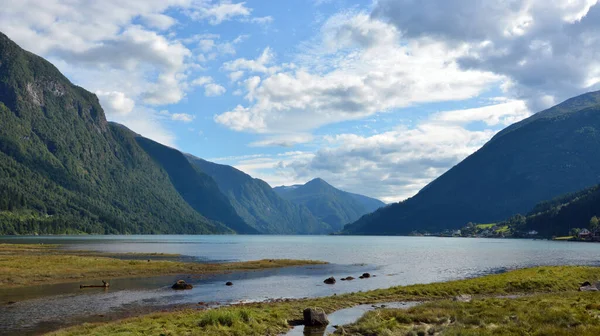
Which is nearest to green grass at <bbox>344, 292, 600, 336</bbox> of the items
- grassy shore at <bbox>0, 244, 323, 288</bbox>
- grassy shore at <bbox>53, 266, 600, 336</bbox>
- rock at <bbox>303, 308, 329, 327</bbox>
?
grassy shore at <bbox>53, 266, 600, 336</bbox>

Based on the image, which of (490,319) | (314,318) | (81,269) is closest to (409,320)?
(490,319)

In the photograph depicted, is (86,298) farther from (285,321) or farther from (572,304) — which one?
(572,304)

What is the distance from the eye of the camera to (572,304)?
135 ft

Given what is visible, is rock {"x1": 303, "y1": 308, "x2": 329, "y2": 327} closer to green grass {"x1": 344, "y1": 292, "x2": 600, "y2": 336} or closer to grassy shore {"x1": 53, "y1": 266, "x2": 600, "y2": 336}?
grassy shore {"x1": 53, "y1": 266, "x2": 600, "y2": 336}

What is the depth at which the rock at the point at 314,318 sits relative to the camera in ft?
135

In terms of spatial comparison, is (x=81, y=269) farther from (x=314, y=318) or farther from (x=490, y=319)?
(x=490, y=319)

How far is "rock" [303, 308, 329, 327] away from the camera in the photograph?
41.2 meters

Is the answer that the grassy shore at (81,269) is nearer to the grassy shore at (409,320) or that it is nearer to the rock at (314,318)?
the grassy shore at (409,320)

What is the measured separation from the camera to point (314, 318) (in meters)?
41.2

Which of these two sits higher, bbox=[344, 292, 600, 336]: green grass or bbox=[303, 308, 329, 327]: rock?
bbox=[344, 292, 600, 336]: green grass

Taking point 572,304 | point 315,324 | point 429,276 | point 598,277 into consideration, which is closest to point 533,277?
point 598,277

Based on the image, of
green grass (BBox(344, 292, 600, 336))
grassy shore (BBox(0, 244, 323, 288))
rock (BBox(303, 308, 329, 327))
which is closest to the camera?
green grass (BBox(344, 292, 600, 336))

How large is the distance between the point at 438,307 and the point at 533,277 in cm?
3510

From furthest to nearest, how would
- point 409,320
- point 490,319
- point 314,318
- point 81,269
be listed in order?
point 81,269 < point 314,318 < point 409,320 < point 490,319
